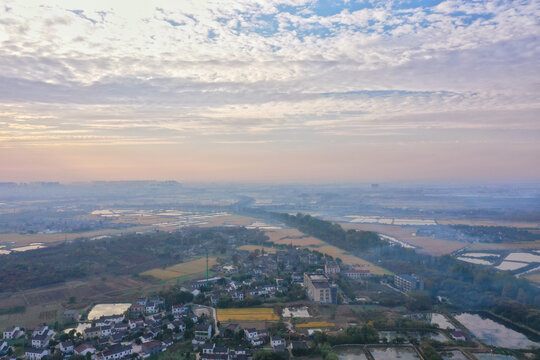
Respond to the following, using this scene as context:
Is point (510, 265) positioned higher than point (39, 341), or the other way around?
point (510, 265)

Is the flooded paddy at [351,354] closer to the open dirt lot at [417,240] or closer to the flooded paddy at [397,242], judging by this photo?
the open dirt lot at [417,240]

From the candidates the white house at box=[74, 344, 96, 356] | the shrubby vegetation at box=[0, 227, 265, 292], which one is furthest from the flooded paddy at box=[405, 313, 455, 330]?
the shrubby vegetation at box=[0, 227, 265, 292]

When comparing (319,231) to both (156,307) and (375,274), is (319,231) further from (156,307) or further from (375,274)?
(156,307)

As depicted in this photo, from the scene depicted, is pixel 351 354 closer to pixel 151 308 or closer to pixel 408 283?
pixel 408 283

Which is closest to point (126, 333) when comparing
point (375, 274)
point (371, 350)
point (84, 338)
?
point (84, 338)

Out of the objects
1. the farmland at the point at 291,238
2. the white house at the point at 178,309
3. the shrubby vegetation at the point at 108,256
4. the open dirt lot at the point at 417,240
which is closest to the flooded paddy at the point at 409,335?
the white house at the point at 178,309

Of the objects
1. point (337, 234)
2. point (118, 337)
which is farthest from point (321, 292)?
point (337, 234)
